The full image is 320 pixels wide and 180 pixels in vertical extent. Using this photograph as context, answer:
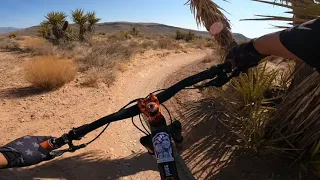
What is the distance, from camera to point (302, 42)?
4.79 feet

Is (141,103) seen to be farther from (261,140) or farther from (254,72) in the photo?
(254,72)

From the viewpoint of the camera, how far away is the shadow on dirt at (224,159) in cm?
303

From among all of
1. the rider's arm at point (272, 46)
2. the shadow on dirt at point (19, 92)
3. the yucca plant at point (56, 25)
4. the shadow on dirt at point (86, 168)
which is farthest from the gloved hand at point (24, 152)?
the yucca plant at point (56, 25)

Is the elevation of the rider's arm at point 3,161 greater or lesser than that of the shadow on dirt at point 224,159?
greater

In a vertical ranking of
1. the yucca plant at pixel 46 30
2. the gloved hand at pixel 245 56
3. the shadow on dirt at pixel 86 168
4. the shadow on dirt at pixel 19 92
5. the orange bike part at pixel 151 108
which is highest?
the yucca plant at pixel 46 30

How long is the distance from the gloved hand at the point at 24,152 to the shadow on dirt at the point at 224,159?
159 cm

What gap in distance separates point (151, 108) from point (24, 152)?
1.12 meters

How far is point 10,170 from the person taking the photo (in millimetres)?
3021

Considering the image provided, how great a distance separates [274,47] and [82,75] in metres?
6.10

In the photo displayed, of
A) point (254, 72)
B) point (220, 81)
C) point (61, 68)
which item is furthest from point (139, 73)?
point (220, 81)

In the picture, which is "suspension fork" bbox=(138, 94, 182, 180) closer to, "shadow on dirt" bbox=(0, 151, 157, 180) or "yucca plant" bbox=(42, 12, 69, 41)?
"shadow on dirt" bbox=(0, 151, 157, 180)

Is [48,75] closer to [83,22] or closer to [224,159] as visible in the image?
[224,159]

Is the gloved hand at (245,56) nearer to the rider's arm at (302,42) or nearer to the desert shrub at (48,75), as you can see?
the rider's arm at (302,42)

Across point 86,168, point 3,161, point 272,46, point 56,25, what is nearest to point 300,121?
point 272,46
